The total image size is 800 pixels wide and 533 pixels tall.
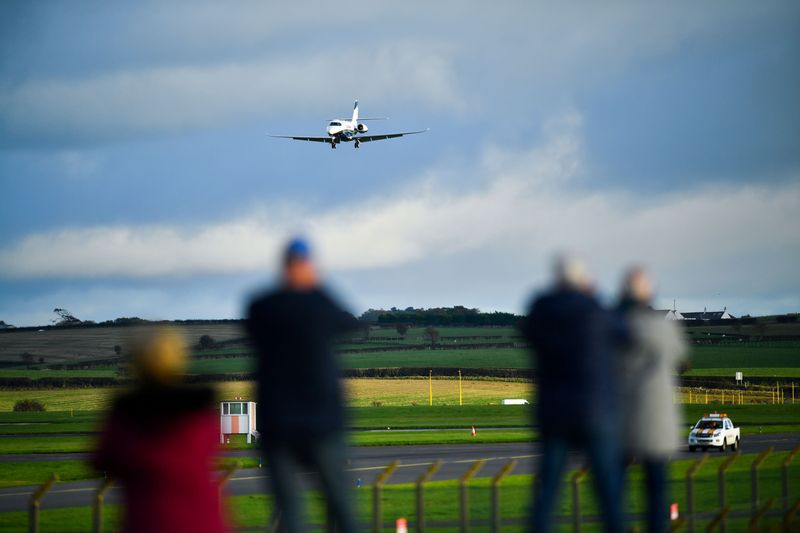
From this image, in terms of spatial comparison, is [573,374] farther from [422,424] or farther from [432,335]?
[432,335]

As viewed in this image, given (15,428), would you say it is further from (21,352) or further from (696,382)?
(21,352)

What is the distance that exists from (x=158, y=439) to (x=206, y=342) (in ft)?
399

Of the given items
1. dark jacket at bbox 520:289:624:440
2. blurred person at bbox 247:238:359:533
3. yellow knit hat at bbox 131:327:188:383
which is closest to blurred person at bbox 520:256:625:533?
dark jacket at bbox 520:289:624:440

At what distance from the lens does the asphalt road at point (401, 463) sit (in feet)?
101

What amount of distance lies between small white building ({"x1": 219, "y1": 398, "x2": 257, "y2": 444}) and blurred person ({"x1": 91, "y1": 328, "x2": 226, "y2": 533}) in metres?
48.1

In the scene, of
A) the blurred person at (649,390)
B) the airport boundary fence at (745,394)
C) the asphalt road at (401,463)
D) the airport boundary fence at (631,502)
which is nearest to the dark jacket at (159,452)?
the blurred person at (649,390)

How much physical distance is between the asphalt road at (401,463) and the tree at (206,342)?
251 ft

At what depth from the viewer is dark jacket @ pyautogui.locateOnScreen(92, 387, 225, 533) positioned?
19.5 ft

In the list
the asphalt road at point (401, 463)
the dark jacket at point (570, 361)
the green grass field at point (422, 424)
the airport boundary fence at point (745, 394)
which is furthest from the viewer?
the airport boundary fence at point (745, 394)

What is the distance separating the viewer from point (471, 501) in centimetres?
2806

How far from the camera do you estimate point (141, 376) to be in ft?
19.6

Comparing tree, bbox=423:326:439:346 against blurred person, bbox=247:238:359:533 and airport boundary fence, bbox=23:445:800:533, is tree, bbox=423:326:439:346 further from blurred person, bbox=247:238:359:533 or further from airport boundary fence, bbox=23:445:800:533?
blurred person, bbox=247:238:359:533

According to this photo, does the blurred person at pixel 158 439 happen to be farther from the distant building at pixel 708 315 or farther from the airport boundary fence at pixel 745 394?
the distant building at pixel 708 315

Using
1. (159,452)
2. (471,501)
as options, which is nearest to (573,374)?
(159,452)
